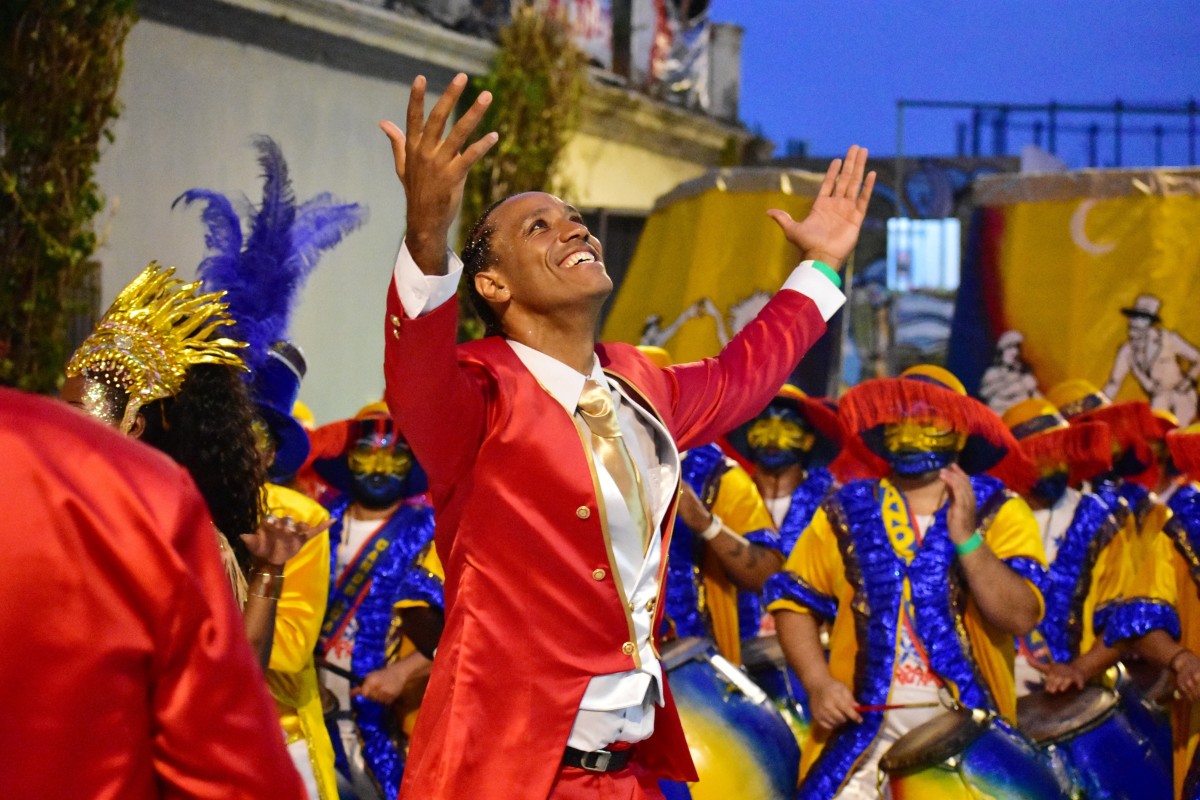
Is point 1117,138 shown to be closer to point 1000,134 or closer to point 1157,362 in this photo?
point 1000,134

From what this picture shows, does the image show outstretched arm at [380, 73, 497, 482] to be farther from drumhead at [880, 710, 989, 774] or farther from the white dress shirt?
drumhead at [880, 710, 989, 774]

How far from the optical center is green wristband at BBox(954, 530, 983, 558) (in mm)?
4836

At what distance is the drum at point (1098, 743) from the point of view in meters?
5.76

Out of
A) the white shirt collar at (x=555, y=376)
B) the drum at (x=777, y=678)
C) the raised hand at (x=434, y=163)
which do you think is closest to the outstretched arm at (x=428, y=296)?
the raised hand at (x=434, y=163)

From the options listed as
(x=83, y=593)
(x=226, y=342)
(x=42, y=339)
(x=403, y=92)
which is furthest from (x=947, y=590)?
(x=403, y=92)

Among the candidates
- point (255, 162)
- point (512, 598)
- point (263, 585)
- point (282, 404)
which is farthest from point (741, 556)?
point (255, 162)

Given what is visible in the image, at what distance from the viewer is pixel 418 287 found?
279cm

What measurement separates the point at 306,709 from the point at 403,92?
28.5 ft

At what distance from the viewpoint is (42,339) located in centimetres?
829

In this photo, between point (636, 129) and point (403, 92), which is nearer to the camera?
point (403, 92)

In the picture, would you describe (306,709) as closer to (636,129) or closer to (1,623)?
(1,623)

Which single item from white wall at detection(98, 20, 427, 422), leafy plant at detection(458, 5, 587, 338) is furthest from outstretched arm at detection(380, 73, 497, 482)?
leafy plant at detection(458, 5, 587, 338)

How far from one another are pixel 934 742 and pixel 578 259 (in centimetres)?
228

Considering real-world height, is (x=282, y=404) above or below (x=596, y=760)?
above
